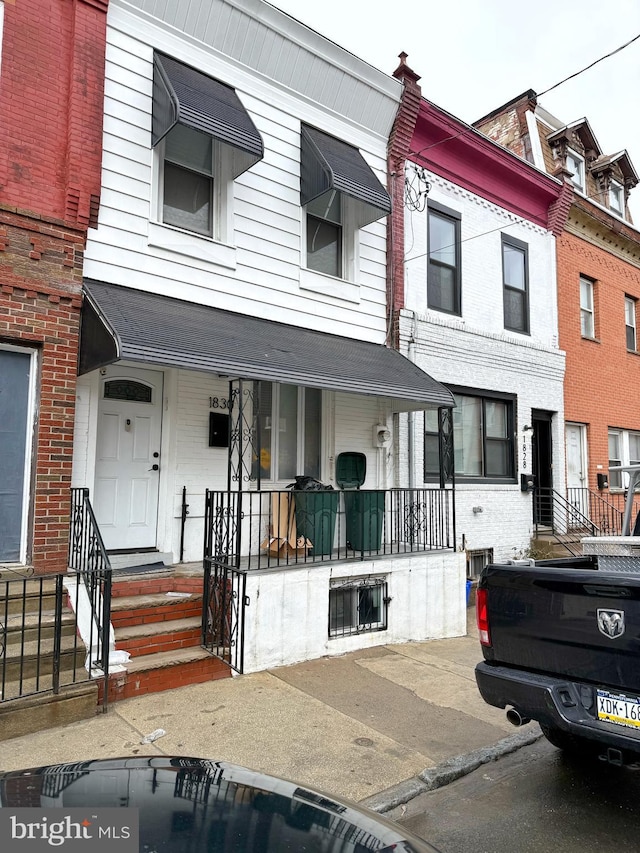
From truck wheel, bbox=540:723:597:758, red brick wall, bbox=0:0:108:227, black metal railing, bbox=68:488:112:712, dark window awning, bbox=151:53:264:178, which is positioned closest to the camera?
truck wheel, bbox=540:723:597:758

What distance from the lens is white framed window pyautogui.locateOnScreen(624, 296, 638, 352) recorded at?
14062 millimetres

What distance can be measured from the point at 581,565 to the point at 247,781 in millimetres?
3563

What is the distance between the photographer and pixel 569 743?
411 centimetres

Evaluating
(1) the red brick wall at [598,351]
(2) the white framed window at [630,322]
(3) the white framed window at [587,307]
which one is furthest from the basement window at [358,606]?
(2) the white framed window at [630,322]

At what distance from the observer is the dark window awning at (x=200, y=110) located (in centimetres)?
642

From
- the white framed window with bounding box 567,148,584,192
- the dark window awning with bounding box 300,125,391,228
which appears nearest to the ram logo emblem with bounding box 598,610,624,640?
the dark window awning with bounding box 300,125,391,228

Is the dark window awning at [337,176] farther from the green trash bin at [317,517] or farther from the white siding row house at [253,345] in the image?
the green trash bin at [317,517]

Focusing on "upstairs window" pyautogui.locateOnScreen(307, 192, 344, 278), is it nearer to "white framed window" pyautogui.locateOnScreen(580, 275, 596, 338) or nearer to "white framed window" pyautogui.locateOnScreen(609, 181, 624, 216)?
"white framed window" pyautogui.locateOnScreen(580, 275, 596, 338)

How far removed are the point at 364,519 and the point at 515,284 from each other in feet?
20.3

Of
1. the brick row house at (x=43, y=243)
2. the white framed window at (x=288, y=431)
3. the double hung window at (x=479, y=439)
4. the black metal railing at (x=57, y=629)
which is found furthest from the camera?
the double hung window at (x=479, y=439)

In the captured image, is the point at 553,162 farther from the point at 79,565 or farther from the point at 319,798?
→ the point at 319,798

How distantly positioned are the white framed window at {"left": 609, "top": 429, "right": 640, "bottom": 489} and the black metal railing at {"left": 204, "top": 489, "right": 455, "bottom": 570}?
640cm

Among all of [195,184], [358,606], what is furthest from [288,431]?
[195,184]

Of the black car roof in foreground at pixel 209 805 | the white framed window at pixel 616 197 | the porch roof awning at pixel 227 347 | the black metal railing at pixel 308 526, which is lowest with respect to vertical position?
the black car roof in foreground at pixel 209 805
